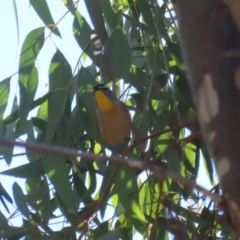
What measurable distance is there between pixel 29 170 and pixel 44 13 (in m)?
0.38

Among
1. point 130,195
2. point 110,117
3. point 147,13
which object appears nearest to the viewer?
point 130,195

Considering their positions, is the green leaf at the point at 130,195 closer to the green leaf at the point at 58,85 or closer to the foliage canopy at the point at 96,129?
the foliage canopy at the point at 96,129

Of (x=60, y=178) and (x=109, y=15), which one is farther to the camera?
(x=109, y=15)

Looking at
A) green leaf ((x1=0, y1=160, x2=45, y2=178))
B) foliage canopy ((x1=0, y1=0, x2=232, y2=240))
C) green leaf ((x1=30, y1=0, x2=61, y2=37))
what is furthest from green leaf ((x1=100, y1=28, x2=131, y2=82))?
green leaf ((x1=0, y1=160, x2=45, y2=178))

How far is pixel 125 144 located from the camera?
1.58 m

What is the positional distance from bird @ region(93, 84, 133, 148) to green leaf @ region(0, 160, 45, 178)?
0.17 m

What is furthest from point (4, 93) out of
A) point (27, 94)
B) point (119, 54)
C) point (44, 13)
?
point (119, 54)

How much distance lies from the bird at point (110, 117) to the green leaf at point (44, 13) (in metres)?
0.18

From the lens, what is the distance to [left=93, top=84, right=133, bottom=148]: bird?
1535mm

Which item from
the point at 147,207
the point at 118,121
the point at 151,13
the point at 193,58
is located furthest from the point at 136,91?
the point at 193,58

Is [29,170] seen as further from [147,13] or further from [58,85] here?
[147,13]

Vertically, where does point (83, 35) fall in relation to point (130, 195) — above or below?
above

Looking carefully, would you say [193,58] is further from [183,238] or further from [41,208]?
[41,208]

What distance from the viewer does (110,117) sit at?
1.59 metres
